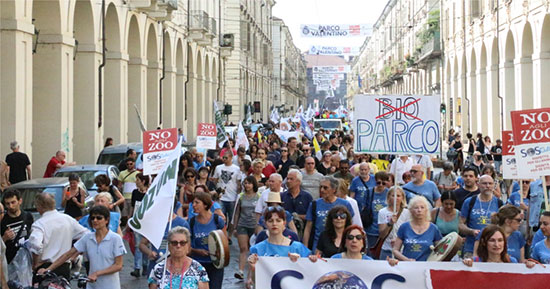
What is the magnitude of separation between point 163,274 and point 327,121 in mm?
40339

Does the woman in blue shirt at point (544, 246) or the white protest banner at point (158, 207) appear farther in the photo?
the woman in blue shirt at point (544, 246)

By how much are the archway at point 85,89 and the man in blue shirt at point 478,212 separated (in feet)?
59.0

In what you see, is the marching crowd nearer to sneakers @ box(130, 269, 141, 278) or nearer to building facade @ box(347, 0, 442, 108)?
sneakers @ box(130, 269, 141, 278)

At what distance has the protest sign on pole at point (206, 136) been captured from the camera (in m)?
19.7

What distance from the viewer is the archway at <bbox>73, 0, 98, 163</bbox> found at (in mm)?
25578

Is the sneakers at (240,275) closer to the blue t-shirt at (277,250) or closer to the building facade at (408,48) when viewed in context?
the blue t-shirt at (277,250)

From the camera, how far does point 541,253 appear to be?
25.0ft

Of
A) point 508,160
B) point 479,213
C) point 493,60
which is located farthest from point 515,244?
point 493,60

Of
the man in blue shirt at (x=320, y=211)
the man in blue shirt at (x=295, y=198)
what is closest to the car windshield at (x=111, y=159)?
the man in blue shirt at (x=295, y=198)

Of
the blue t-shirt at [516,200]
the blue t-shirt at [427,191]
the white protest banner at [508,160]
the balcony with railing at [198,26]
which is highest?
the balcony with railing at [198,26]

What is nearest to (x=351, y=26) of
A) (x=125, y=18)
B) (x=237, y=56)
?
(x=125, y=18)

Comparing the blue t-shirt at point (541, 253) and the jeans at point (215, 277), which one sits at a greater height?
the blue t-shirt at point (541, 253)

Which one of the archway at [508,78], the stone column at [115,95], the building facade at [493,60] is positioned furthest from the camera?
the archway at [508,78]

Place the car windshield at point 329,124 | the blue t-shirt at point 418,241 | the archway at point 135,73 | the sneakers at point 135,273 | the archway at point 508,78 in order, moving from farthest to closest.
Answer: the car windshield at point 329,124, the archway at point 508,78, the archway at point 135,73, the sneakers at point 135,273, the blue t-shirt at point 418,241
